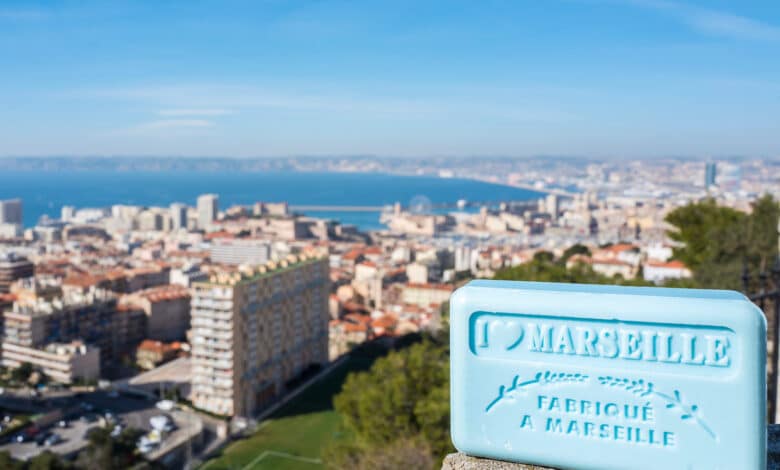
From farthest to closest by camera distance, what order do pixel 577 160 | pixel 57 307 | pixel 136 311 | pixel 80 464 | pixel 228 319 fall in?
pixel 577 160 → pixel 136 311 → pixel 57 307 → pixel 228 319 → pixel 80 464

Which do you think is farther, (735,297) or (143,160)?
(143,160)

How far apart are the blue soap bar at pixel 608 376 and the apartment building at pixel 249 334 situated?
38.8 ft

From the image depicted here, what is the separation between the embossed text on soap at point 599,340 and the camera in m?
0.77

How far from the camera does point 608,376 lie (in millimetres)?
815

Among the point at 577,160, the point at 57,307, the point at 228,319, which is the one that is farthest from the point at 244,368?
the point at 577,160

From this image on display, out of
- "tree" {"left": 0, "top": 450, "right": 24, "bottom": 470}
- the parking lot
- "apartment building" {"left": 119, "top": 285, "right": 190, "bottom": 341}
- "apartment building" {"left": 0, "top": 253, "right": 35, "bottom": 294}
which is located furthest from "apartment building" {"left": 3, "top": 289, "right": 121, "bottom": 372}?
"tree" {"left": 0, "top": 450, "right": 24, "bottom": 470}

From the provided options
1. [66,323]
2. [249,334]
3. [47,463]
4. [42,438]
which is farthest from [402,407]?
[66,323]

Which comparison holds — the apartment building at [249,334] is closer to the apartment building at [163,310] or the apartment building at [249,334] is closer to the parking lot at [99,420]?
the parking lot at [99,420]

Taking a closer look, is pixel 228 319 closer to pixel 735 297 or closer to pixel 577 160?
pixel 735 297

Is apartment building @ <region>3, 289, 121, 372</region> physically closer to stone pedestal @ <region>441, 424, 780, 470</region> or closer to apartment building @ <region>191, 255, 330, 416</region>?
apartment building @ <region>191, 255, 330, 416</region>

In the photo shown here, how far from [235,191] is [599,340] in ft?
261

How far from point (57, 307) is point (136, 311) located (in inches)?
78.6

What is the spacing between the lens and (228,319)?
12.4 meters

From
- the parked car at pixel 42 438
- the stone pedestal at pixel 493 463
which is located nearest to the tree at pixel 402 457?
the stone pedestal at pixel 493 463
